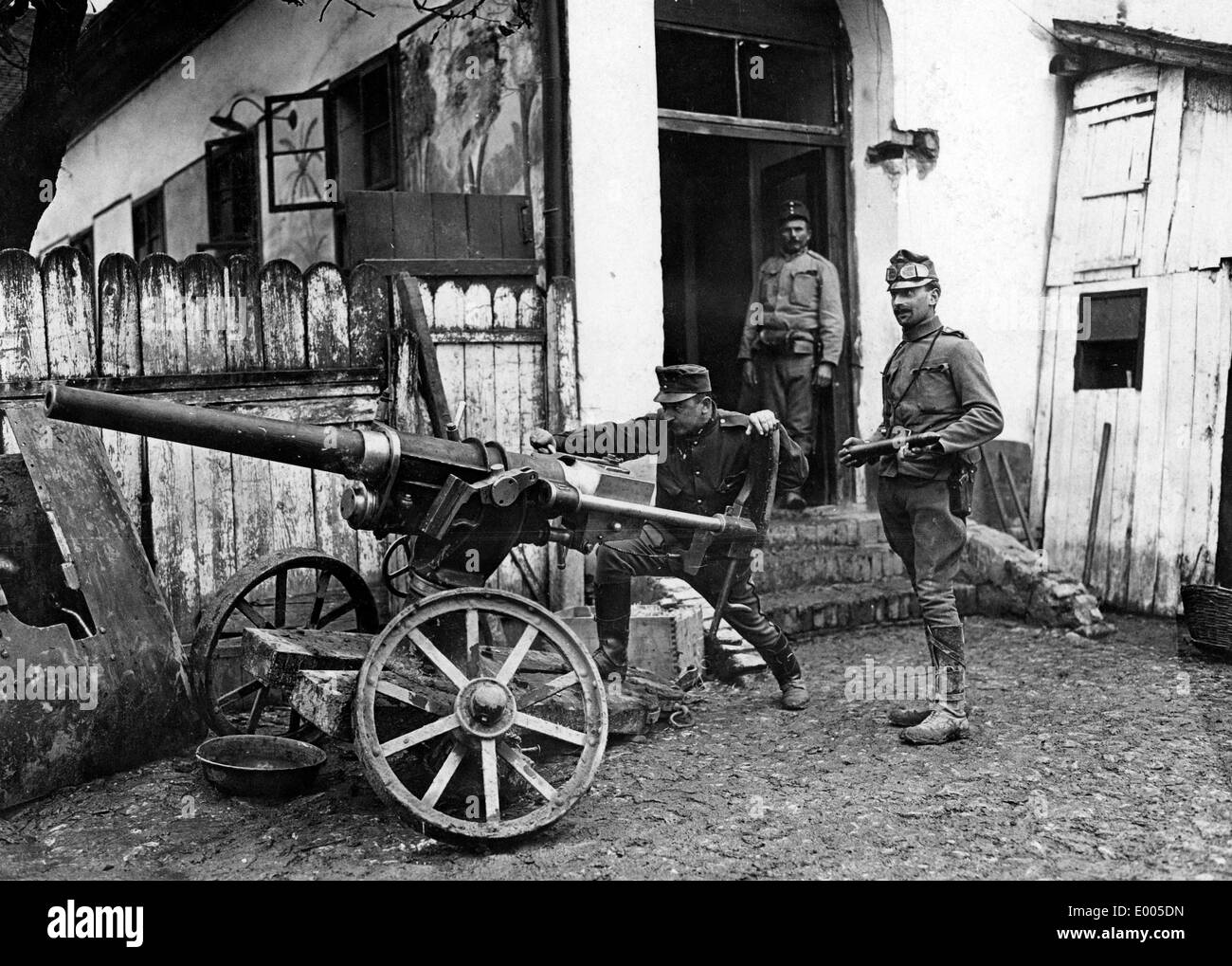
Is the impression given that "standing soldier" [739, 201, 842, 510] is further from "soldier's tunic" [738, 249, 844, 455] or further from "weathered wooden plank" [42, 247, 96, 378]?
"weathered wooden plank" [42, 247, 96, 378]

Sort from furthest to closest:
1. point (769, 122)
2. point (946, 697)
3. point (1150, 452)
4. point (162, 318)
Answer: point (769, 122) < point (1150, 452) < point (162, 318) < point (946, 697)

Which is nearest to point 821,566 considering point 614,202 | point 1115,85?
point 614,202

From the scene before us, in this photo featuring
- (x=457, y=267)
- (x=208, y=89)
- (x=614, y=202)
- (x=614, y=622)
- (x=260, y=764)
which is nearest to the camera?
(x=260, y=764)

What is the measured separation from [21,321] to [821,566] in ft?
16.0

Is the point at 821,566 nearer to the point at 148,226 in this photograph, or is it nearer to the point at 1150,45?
the point at 1150,45

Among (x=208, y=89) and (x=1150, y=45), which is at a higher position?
(x=208, y=89)

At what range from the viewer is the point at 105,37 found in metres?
11.5

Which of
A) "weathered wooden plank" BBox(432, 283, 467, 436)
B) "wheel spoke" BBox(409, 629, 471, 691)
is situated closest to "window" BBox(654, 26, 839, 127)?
"weathered wooden plank" BBox(432, 283, 467, 436)

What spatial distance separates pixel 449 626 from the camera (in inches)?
158

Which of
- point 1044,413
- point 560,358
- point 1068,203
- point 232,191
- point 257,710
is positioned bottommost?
point 257,710

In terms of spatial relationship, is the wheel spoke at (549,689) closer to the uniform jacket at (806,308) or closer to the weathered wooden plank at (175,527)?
the weathered wooden plank at (175,527)

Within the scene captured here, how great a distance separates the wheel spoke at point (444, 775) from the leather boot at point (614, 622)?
4.97ft

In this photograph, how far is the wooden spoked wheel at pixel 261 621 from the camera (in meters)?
4.70

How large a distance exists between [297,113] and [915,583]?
7363 millimetres
